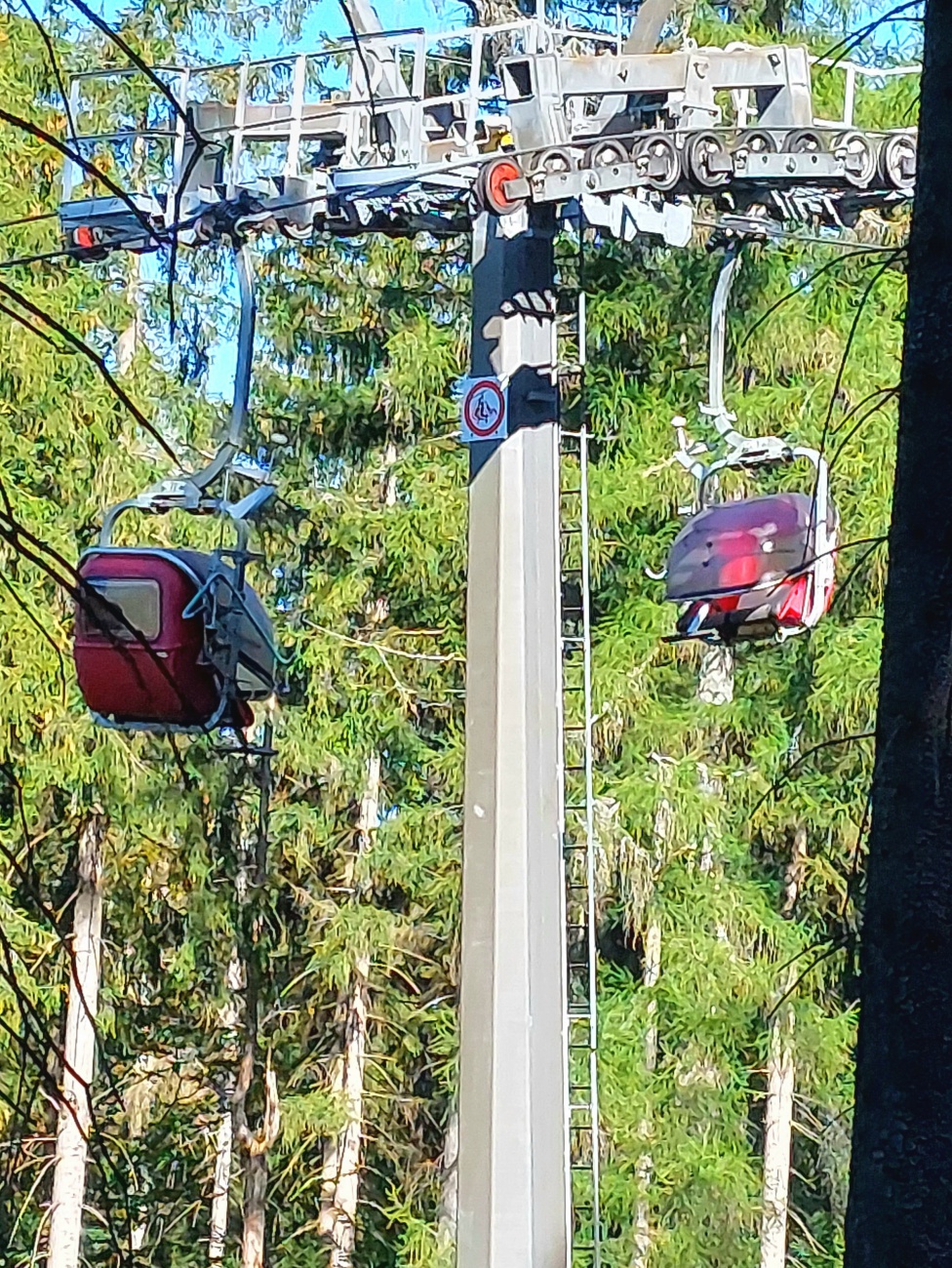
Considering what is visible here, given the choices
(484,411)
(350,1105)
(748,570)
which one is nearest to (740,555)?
(748,570)

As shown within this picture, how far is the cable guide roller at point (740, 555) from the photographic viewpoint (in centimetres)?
454

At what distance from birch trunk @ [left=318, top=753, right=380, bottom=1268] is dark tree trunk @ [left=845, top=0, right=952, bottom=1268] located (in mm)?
10452

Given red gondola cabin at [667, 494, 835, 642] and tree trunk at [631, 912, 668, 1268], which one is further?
tree trunk at [631, 912, 668, 1268]

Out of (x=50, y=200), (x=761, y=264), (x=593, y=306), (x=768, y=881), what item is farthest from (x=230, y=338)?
(x=768, y=881)

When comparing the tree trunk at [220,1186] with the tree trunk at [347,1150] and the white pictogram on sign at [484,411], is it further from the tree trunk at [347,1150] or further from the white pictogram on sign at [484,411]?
the white pictogram on sign at [484,411]

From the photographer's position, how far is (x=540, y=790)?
16.1 feet

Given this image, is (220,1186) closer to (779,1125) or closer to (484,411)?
(779,1125)

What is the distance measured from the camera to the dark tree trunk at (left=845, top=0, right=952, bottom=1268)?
61.2 inches

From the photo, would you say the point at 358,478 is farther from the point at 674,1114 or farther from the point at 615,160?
the point at 615,160

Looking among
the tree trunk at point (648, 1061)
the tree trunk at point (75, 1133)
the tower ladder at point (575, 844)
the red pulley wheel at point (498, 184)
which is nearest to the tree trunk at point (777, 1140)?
the tree trunk at point (648, 1061)

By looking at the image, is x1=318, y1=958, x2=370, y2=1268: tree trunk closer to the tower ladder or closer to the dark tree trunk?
the tower ladder

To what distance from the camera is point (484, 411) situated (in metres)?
5.09

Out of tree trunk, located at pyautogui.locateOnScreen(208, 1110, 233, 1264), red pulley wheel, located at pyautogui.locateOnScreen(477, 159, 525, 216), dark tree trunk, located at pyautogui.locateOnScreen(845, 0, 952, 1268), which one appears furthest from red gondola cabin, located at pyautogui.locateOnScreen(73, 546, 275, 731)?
tree trunk, located at pyautogui.locateOnScreen(208, 1110, 233, 1264)

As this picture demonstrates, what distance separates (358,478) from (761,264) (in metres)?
2.96
